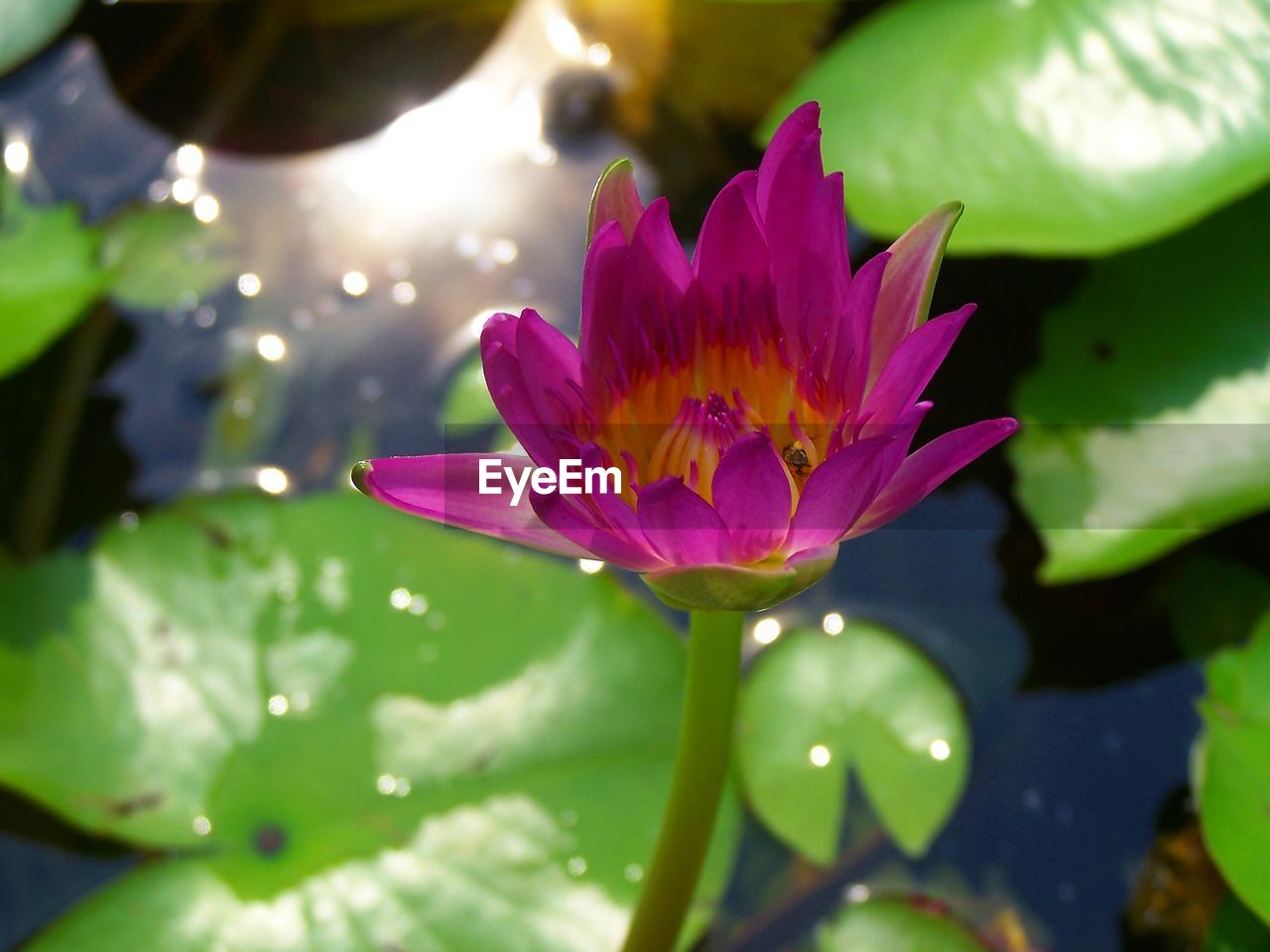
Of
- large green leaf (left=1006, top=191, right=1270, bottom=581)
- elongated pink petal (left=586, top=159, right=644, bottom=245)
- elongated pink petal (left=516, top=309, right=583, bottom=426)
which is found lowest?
large green leaf (left=1006, top=191, right=1270, bottom=581)

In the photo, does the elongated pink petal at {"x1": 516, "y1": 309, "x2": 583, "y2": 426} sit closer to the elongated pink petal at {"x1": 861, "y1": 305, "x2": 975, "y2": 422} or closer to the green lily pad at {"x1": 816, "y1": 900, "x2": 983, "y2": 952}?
the elongated pink petal at {"x1": 861, "y1": 305, "x2": 975, "y2": 422}

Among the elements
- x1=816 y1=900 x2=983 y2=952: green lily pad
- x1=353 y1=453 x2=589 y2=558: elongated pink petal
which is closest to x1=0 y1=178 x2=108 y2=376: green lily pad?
x1=353 y1=453 x2=589 y2=558: elongated pink petal

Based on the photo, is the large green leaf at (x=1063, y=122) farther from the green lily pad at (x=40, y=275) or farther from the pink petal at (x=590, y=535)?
the green lily pad at (x=40, y=275)

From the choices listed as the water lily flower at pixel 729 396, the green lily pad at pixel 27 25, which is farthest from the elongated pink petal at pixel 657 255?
the green lily pad at pixel 27 25

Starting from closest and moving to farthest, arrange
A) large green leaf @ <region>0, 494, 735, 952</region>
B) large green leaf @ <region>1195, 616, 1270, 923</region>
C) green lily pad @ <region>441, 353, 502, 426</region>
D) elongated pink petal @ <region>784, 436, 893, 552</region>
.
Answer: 1. elongated pink petal @ <region>784, 436, 893, 552</region>
2. large green leaf @ <region>1195, 616, 1270, 923</region>
3. large green leaf @ <region>0, 494, 735, 952</region>
4. green lily pad @ <region>441, 353, 502, 426</region>

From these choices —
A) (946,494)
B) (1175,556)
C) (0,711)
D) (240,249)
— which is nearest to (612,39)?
(240,249)

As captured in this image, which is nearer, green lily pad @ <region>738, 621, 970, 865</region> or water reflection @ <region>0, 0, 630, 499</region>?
green lily pad @ <region>738, 621, 970, 865</region>

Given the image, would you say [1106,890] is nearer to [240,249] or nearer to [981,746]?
[981,746]
